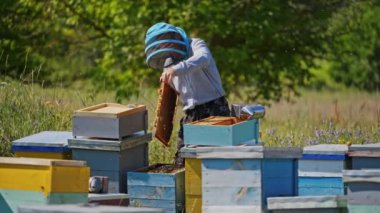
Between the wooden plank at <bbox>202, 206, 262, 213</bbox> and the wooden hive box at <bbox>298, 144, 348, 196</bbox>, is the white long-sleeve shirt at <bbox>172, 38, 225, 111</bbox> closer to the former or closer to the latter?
the wooden hive box at <bbox>298, 144, 348, 196</bbox>

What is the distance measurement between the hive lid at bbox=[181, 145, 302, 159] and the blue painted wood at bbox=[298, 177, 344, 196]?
65 cm

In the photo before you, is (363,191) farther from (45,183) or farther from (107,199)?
(45,183)

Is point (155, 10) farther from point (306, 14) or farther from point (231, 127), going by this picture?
A: point (231, 127)

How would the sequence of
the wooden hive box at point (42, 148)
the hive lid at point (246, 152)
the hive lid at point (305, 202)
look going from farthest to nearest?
the wooden hive box at point (42, 148) → the hive lid at point (246, 152) → the hive lid at point (305, 202)

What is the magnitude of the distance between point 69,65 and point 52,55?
2798 millimetres

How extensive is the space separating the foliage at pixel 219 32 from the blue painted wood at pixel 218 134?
805 centimetres

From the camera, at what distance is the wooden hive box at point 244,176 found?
5.66 m

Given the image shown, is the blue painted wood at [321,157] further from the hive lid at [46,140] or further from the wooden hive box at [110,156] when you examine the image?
the hive lid at [46,140]

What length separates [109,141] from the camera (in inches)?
254

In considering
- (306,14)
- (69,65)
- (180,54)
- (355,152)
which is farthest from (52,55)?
(355,152)

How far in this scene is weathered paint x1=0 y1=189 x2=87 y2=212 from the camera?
5430 mm

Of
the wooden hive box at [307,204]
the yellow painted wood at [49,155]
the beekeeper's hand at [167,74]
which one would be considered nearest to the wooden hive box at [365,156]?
the wooden hive box at [307,204]

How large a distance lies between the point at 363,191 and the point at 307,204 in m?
0.38

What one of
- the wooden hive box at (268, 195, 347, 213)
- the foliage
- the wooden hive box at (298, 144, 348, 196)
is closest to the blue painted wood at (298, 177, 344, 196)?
the wooden hive box at (298, 144, 348, 196)
